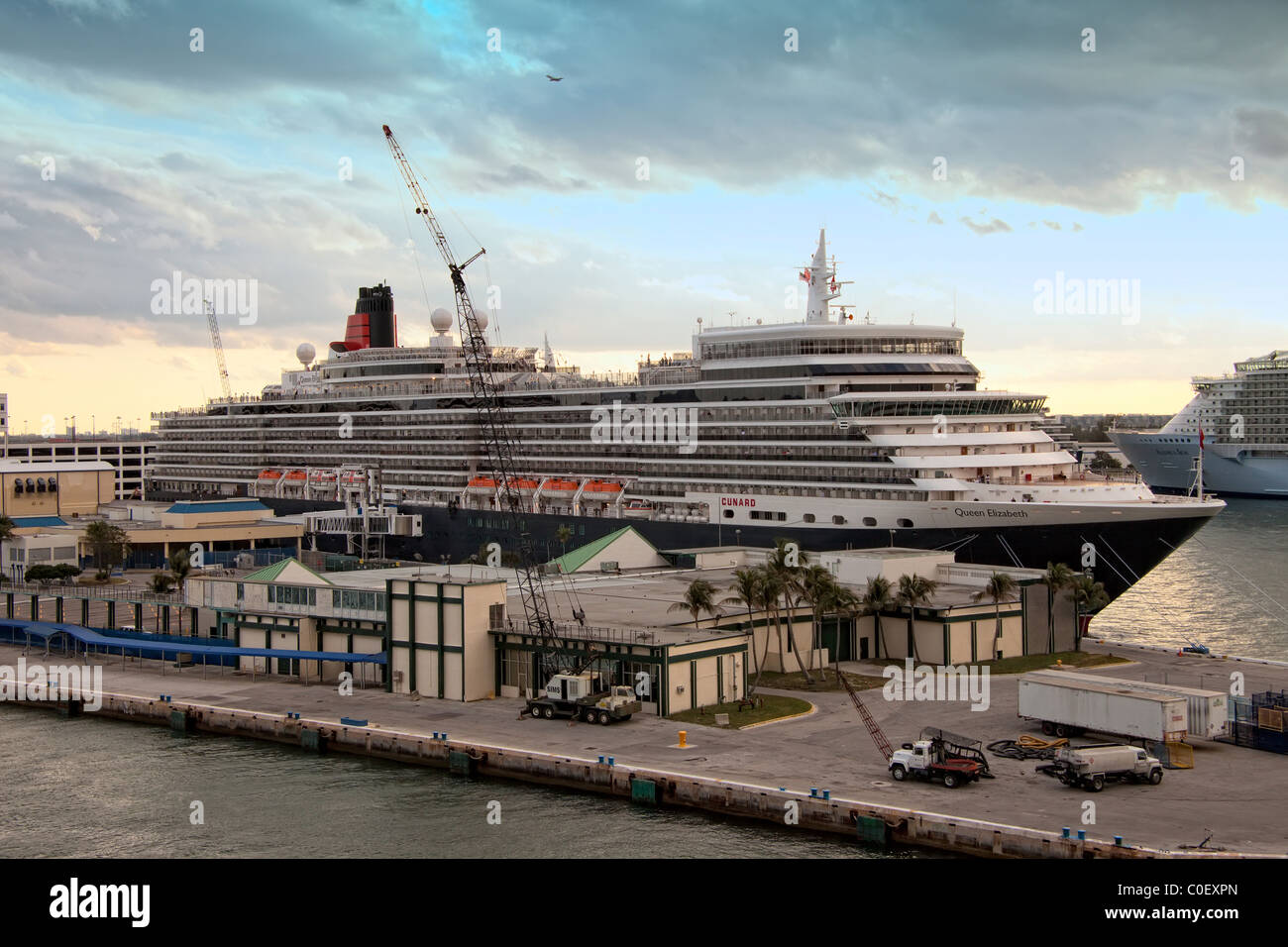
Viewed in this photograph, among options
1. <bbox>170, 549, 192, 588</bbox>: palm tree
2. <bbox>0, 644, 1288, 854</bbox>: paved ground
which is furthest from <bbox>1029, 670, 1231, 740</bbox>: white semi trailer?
<bbox>170, 549, 192, 588</bbox>: palm tree

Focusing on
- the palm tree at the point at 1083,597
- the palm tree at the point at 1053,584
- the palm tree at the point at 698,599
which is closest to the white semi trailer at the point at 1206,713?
the palm tree at the point at 698,599

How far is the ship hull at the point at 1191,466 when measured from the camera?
165 meters

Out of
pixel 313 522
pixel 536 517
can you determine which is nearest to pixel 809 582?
pixel 536 517

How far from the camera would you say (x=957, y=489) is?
6288 centimetres

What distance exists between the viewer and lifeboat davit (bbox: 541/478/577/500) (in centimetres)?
8375

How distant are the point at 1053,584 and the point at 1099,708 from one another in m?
16.3

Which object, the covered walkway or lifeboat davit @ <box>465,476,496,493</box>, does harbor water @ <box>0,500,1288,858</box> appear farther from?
lifeboat davit @ <box>465,476,496,493</box>

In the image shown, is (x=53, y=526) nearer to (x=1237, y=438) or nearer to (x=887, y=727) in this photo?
(x=887, y=727)

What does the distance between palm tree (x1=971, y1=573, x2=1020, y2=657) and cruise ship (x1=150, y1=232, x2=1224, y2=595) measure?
849cm

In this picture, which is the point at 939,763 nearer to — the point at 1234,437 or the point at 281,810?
the point at 281,810

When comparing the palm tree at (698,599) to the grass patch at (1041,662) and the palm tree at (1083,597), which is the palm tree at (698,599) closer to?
the grass patch at (1041,662)

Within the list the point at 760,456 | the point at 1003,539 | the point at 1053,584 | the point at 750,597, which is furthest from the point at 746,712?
the point at 760,456

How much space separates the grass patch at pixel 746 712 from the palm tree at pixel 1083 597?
1493 centimetres

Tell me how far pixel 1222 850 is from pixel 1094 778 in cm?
516
